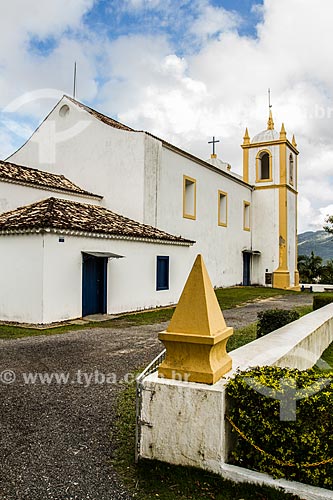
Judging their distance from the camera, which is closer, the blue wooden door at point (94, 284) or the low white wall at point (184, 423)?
the low white wall at point (184, 423)

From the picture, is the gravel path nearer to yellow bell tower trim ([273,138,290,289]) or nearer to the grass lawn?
the grass lawn

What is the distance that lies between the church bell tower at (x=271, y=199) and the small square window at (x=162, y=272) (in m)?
15.4

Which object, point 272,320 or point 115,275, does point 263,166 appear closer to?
point 115,275

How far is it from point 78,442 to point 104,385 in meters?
1.82

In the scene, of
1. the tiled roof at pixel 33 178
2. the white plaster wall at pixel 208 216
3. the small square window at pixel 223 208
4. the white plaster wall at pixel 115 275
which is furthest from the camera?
the small square window at pixel 223 208

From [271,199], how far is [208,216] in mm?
8270

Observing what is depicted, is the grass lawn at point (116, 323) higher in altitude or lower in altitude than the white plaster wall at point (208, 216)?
lower

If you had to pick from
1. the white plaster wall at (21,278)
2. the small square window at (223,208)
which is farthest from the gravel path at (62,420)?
the small square window at (223,208)

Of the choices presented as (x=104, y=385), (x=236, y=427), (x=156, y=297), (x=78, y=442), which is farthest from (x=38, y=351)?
(x=156, y=297)

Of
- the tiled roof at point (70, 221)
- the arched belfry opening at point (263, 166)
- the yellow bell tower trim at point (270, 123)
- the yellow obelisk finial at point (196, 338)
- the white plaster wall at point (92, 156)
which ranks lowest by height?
the yellow obelisk finial at point (196, 338)

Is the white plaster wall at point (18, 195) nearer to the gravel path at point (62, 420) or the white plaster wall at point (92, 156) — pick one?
the white plaster wall at point (92, 156)

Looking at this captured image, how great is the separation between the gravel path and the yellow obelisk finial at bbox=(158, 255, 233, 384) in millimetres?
1039

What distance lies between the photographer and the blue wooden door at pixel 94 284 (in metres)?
13.4

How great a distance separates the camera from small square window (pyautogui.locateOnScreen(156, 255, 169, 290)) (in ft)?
54.8
